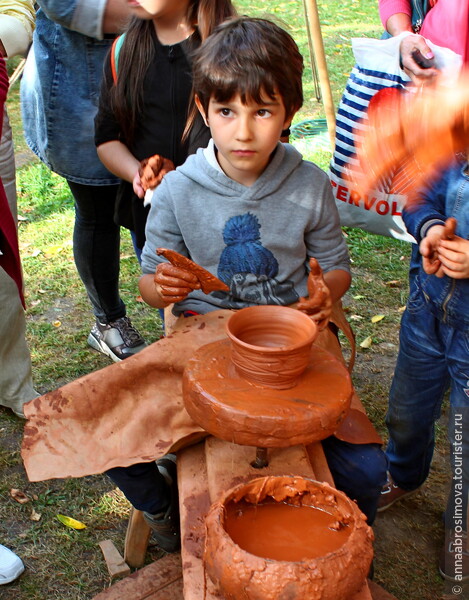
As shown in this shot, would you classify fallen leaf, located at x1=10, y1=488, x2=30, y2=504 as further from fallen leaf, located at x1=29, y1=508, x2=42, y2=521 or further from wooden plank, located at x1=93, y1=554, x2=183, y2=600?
wooden plank, located at x1=93, y1=554, x2=183, y2=600

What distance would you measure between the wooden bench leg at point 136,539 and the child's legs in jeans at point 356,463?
807 mm

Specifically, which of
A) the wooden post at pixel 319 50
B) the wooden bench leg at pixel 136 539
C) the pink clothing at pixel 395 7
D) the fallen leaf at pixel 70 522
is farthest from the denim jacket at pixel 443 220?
the wooden post at pixel 319 50

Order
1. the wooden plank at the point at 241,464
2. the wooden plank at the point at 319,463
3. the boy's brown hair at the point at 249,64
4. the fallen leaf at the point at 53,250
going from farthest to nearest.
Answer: the fallen leaf at the point at 53,250, the boy's brown hair at the point at 249,64, the wooden plank at the point at 319,463, the wooden plank at the point at 241,464

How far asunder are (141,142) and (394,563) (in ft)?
6.73

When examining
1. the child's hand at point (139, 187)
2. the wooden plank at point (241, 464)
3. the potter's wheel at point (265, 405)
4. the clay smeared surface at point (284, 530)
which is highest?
the child's hand at point (139, 187)

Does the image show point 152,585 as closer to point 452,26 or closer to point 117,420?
point 117,420

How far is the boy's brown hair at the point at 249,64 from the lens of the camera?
6.92ft

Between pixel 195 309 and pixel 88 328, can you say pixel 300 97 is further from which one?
pixel 88 328

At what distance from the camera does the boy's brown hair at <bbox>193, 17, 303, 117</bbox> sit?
2109 millimetres

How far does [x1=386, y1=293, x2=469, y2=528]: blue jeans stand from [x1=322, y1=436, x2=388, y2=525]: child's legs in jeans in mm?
402

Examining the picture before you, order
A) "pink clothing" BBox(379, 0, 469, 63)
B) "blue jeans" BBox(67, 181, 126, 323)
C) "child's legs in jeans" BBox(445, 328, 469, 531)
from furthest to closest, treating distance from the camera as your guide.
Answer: "blue jeans" BBox(67, 181, 126, 323)
"pink clothing" BBox(379, 0, 469, 63)
"child's legs in jeans" BBox(445, 328, 469, 531)

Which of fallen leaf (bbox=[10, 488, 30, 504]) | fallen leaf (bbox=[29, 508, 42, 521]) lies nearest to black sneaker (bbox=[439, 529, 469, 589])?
fallen leaf (bbox=[29, 508, 42, 521])

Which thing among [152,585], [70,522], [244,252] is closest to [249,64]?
[244,252]

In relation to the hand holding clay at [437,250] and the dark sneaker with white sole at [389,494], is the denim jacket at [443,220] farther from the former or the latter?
the dark sneaker with white sole at [389,494]
